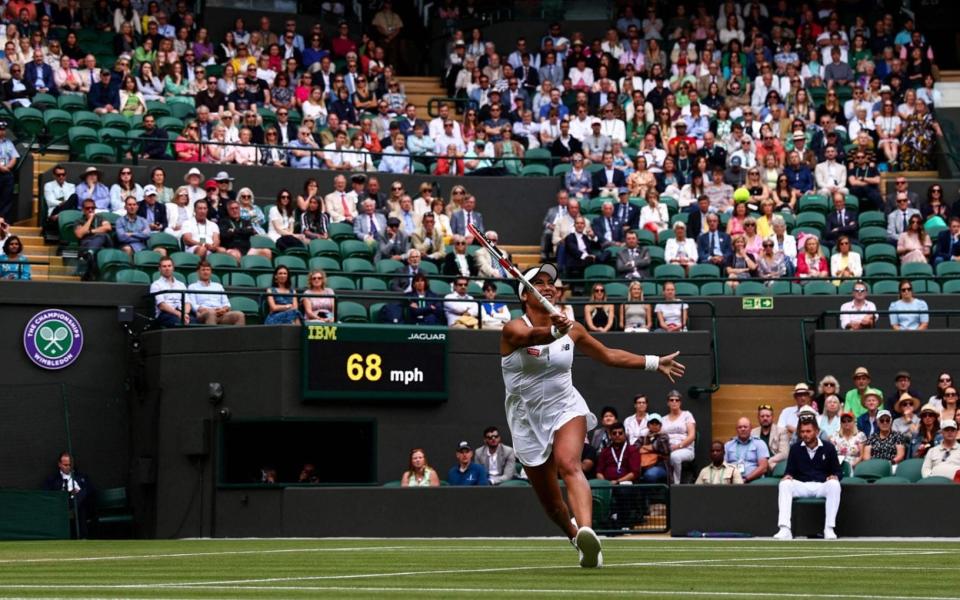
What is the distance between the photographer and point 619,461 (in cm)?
1967

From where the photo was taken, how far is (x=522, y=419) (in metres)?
10.5

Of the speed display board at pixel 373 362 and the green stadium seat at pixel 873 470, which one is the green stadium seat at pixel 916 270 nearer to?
the green stadium seat at pixel 873 470

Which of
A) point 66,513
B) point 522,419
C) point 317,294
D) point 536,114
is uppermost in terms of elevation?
point 536,114

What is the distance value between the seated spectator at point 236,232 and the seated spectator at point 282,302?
142 cm

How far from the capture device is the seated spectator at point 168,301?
69.5 feet

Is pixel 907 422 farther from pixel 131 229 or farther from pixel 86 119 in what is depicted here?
pixel 86 119

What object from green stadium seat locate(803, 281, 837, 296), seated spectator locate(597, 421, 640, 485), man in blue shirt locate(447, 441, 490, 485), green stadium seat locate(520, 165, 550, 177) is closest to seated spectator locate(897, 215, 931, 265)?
green stadium seat locate(803, 281, 837, 296)

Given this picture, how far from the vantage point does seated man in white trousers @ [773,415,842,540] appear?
1756 centimetres

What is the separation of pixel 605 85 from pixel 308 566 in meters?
19.7

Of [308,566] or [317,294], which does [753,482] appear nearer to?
[317,294]

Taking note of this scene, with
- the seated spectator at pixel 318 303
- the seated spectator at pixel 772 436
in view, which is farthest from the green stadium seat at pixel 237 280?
the seated spectator at pixel 772 436

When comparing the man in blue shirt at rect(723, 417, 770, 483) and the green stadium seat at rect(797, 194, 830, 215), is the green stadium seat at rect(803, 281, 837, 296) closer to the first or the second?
the green stadium seat at rect(797, 194, 830, 215)

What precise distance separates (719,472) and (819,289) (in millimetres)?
4980

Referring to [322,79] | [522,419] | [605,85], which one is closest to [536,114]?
[605,85]
